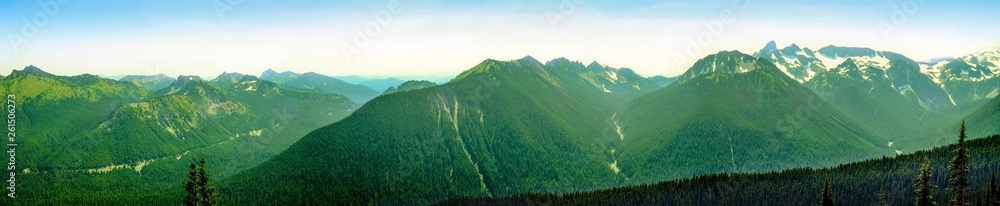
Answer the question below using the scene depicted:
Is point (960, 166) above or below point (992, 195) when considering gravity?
above

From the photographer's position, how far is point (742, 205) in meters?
174

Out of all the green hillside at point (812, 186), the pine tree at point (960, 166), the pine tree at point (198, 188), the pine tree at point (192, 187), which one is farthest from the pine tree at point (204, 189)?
the green hillside at point (812, 186)

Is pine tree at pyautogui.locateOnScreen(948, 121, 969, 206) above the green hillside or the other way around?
above

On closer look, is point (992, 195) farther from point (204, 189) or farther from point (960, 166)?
point (204, 189)

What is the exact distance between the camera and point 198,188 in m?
56.5

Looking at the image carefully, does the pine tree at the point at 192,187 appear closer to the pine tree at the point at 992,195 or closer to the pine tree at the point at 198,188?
the pine tree at the point at 198,188

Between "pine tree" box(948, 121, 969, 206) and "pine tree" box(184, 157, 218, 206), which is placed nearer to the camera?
"pine tree" box(184, 157, 218, 206)

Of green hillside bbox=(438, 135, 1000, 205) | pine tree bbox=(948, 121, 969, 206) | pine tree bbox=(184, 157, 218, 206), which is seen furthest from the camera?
green hillside bbox=(438, 135, 1000, 205)

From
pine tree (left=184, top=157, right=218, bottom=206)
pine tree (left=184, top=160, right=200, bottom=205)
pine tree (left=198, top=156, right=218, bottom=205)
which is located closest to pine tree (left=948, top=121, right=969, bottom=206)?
pine tree (left=198, top=156, right=218, bottom=205)

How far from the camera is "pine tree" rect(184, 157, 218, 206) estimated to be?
5381 centimetres

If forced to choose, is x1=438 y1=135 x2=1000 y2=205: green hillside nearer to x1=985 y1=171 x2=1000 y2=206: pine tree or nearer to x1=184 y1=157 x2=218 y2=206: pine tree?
x1=985 y1=171 x2=1000 y2=206: pine tree

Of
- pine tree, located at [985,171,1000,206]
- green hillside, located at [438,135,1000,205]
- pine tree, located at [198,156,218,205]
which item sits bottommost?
green hillside, located at [438,135,1000,205]

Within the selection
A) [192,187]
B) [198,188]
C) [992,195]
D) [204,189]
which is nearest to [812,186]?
[992,195]

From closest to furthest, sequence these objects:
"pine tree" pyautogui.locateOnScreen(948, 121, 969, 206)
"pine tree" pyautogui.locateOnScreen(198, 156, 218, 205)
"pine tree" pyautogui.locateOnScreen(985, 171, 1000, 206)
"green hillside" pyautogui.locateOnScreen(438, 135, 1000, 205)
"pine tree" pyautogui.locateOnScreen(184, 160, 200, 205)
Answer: "pine tree" pyautogui.locateOnScreen(184, 160, 200, 205), "pine tree" pyautogui.locateOnScreen(198, 156, 218, 205), "pine tree" pyautogui.locateOnScreen(948, 121, 969, 206), "pine tree" pyautogui.locateOnScreen(985, 171, 1000, 206), "green hillside" pyautogui.locateOnScreen(438, 135, 1000, 205)
